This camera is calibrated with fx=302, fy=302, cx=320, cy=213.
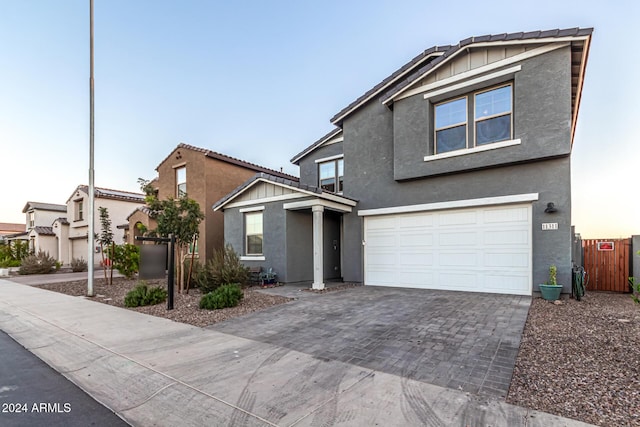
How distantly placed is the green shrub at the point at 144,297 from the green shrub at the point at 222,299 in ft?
6.06

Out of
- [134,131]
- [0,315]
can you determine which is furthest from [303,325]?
[134,131]

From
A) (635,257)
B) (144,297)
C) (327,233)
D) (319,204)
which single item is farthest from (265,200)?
(635,257)

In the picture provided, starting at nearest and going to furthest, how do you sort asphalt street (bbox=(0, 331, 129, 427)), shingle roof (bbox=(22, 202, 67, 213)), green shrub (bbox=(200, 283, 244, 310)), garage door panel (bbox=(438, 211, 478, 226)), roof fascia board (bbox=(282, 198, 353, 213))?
asphalt street (bbox=(0, 331, 129, 427)), green shrub (bbox=(200, 283, 244, 310)), garage door panel (bbox=(438, 211, 478, 226)), roof fascia board (bbox=(282, 198, 353, 213)), shingle roof (bbox=(22, 202, 67, 213))

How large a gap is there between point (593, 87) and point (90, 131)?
19353 millimetres

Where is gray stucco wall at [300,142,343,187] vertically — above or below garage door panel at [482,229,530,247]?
above

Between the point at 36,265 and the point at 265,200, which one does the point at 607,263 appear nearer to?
the point at 265,200

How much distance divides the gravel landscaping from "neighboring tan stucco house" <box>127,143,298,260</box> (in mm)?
7877

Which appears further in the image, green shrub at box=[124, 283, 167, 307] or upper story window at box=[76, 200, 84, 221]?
upper story window at box=[76, 200, 84, 221]

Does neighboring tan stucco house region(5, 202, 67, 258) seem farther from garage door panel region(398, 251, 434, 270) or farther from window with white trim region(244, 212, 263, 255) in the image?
garage door panel region(398, 251, 434, 270)

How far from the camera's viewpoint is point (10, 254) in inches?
885

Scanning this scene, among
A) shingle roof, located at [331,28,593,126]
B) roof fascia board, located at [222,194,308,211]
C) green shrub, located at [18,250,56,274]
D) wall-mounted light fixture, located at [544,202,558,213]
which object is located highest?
shingle roof, located at [331,28,593,126]

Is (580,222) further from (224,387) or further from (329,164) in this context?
(224,387)

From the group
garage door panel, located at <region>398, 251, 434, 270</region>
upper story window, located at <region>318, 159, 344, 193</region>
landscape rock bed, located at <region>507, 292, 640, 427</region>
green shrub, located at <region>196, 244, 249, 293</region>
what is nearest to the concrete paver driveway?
landscape rock bed, located at <region>507, 292, 640, 427</region>

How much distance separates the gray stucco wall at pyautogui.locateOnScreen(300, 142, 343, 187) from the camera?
45.2ft
